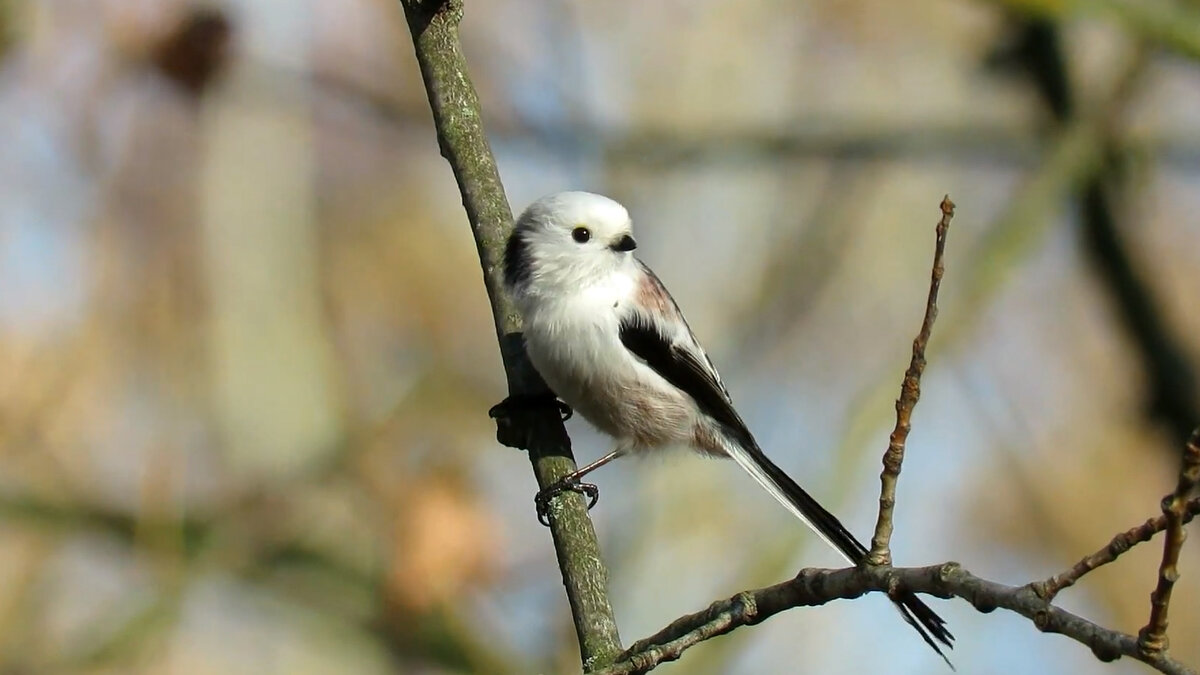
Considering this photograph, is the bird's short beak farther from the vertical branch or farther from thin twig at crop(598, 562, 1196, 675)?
thin twig at crop(598, 562, 1196, 675)

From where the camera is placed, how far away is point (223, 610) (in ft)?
18.3

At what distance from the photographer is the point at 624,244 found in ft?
11.4

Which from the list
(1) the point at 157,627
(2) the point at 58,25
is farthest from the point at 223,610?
(2) the point at 58,25

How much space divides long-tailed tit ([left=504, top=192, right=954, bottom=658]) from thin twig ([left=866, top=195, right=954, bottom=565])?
121cm

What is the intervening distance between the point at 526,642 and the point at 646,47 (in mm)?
3648

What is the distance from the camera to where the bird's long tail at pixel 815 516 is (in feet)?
7.88

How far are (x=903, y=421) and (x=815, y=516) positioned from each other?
1.34 metres

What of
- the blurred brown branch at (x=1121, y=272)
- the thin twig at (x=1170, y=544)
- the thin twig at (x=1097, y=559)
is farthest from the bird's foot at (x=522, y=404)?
the blurred brown branch at (x=1121, y=272)

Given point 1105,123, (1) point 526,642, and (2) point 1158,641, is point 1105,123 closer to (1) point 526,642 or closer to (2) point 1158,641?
(1) point 526,642

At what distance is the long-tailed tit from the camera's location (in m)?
3.25

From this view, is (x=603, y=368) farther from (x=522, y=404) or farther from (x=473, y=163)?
(x=473, y=163)

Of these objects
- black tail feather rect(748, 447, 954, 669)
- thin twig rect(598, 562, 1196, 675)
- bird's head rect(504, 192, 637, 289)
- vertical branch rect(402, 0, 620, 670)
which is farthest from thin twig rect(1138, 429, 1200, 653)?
bird's head rect(504, 192, 637, 289)

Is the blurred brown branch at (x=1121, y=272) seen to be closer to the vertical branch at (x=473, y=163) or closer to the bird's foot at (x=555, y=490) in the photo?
the vertical branch at (x=473, y=163)

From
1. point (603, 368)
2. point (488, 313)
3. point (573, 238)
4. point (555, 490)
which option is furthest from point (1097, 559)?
point (488, 313)
